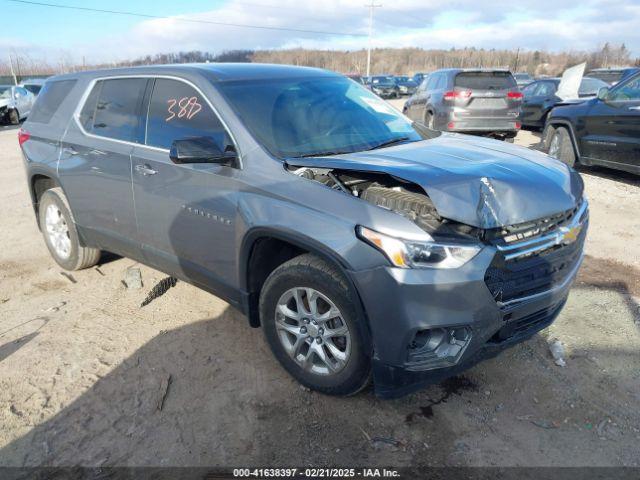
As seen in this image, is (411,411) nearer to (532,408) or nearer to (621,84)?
(532,408)

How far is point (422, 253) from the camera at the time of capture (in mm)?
2387

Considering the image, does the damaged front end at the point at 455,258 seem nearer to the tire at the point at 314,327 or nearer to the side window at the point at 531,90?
the tire at the point at 314,327

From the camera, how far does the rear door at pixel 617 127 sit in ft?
22.9

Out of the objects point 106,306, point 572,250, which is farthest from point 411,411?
point 106,306

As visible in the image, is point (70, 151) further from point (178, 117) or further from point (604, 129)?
point (604, 129)

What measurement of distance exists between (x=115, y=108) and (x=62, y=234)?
159 centimetres

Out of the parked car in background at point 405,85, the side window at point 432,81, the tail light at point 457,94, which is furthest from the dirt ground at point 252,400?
the parked car in background at point 405,85

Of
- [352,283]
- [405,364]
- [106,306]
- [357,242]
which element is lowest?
[106,306]

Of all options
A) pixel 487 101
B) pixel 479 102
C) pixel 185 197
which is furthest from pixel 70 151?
pixel 487 101

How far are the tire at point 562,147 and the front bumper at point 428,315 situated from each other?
6646 mm

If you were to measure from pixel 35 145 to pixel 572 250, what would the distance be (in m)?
4.69

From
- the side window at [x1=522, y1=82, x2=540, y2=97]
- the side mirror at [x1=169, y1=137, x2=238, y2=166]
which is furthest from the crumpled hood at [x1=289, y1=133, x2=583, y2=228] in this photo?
the side window at [x1=522, y1=82, x2=540, y2=97]

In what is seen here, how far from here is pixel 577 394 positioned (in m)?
2.95

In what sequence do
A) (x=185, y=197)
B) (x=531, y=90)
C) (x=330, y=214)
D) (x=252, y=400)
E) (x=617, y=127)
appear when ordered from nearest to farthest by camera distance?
(x=330, y=214) < (x=252, y=400) < (x=185, y=197) < (x=617, y=127) < (x=531, y=90)
